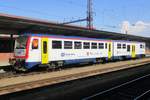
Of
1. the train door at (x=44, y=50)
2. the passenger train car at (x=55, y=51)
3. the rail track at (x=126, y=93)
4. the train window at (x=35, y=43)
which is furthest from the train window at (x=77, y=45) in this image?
the rail track at (x=126, y=93)

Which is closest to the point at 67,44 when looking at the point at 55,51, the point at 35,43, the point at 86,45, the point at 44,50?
the point at 55,51

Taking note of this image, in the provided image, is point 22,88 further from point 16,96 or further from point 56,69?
point 56,69

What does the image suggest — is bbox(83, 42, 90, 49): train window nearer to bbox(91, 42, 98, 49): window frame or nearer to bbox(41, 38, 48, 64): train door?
bbox(91, 42, 98, 49): window frame

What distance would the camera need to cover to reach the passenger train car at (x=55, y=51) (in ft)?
68.7

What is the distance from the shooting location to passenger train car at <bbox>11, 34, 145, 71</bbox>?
824 inches

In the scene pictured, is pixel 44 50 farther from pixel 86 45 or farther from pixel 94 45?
pixel 94 45

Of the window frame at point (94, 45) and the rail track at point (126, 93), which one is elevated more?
the window frame at point (94, 45)

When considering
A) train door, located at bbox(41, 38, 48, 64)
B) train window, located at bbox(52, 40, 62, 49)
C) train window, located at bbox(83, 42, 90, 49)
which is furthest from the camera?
train window, located at bbox(83, 42, 90, 49)

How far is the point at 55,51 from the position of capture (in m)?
23.0

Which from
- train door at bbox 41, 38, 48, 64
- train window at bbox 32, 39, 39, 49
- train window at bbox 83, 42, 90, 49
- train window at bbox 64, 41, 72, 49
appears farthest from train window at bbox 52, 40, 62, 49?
train window at bbox 83, 42, 90, 49

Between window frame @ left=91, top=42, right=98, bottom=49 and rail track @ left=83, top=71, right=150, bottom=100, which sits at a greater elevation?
window frame @ left=91, top=42, right=98, bottom=49

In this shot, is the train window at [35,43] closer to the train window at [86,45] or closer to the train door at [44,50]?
the train door at [44,50]

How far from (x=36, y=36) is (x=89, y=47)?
784cm

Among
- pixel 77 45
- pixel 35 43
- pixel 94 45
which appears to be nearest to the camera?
pixel 35 43
